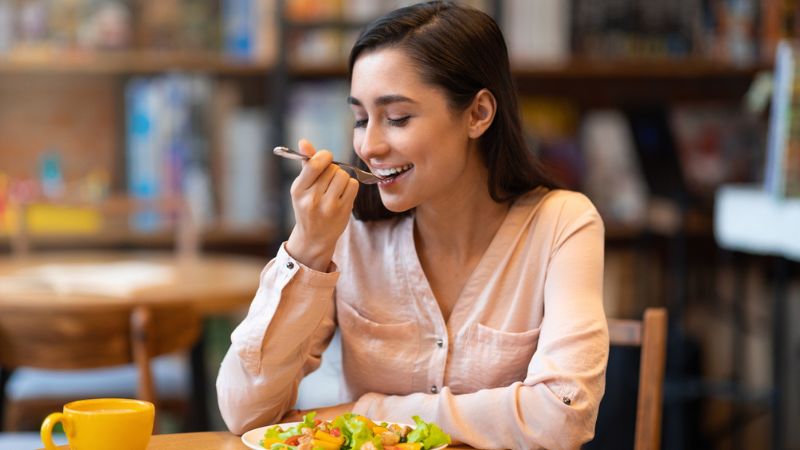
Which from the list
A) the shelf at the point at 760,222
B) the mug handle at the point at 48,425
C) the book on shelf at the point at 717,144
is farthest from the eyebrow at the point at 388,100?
the book on shelf at the point at 717,144

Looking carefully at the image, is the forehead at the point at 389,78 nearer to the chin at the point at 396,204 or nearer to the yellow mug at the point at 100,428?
the chin at the point at 396,204

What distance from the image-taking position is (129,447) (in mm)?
1038

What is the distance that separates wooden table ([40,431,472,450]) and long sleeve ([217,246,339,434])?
0.33 feet

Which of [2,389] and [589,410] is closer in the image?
[589,410]

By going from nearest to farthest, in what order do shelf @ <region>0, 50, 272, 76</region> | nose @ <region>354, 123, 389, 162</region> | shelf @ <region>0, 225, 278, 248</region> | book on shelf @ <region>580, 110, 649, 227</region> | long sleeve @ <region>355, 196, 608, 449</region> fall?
long sleeve @ <region>355, 196, 608, 449</region> → nose @ <region>354, 123, 389, 162</region> → shelf @ <region>0, 50, 272, 76</region> → shelf @ <region>0, 225, 278, 248</region> → book on shelf @ <region>580, 110, 649, 227</region>

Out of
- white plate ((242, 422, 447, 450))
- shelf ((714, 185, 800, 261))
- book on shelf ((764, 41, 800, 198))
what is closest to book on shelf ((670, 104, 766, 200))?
shelf ((714, 185, 800, 261))

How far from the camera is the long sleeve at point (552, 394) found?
4.09 ft

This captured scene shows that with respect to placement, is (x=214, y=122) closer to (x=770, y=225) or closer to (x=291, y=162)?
(x=291, y=162)

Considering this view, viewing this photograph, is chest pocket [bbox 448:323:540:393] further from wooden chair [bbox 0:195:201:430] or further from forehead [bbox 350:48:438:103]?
wooden chair [bbox 0:195:201:430]

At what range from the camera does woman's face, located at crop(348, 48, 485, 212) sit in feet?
4.47

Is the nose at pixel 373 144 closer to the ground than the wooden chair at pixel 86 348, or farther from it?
farther from it

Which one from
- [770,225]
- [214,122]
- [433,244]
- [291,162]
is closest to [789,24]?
[770,225]

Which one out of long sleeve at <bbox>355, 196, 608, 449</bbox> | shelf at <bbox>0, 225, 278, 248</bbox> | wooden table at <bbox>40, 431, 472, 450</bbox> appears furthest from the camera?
shelf at <bbox>0, 225, 278, 248</bbox>

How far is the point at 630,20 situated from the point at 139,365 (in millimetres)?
2107
